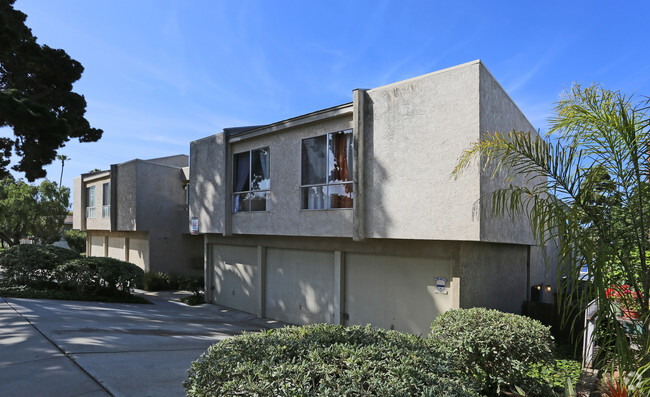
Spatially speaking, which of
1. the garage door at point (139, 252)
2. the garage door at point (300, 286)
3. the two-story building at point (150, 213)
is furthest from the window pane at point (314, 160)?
the garage door at point (139, 252)

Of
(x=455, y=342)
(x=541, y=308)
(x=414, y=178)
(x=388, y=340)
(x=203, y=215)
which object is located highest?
(x=414, y=178)

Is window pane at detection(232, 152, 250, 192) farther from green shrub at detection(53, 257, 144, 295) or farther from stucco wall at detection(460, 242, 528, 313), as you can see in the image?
stucco wall at detection(460, 242, 528, 313)

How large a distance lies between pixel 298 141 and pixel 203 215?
5.94 m

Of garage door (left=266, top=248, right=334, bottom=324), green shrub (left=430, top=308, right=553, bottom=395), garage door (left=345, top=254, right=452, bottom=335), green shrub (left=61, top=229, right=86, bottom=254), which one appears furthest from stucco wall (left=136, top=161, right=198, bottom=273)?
green shrub (left=61, top=229, right=86, bottom=254)

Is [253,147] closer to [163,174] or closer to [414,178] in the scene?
[414,178]

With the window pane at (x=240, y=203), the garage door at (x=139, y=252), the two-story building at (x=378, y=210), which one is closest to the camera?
the two-story building at (x=378, y=210)

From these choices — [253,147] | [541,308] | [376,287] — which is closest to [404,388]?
[376,287]

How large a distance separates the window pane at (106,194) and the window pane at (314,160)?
17245 millimetres

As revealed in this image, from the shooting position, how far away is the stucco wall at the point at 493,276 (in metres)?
8.97

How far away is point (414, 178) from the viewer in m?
9.01

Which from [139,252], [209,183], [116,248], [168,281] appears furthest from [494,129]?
[116,248]

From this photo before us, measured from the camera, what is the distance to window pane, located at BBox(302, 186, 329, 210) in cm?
1094

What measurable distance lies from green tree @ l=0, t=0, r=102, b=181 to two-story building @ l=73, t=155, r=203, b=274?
365 cm

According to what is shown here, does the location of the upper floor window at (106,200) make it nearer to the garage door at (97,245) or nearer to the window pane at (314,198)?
the garage door at (97,245)
